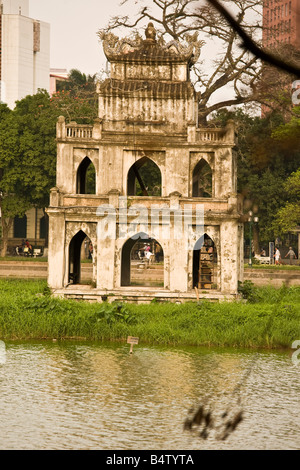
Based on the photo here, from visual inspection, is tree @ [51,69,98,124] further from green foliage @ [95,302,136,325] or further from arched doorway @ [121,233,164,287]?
green foliage @ [95,302,136,325]

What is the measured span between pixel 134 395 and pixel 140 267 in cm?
1962

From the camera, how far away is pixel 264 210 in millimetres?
44750

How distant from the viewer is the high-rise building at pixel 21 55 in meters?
56.1

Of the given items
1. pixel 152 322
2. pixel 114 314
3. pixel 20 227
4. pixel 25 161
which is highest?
pixel 25 161

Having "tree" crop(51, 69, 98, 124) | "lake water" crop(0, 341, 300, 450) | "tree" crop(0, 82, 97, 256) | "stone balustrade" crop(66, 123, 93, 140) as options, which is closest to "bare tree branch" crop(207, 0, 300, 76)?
"lake water" crop(0, 341, 300, 450)

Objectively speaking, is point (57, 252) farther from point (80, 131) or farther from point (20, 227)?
point (20, 227)

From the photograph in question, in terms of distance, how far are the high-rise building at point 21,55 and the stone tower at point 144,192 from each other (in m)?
33.0

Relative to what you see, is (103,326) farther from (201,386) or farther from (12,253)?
(12,253)

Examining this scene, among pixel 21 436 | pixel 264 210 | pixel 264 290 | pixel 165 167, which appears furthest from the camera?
pixel 264 210

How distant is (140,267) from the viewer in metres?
33.8

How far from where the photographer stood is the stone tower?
22312 mm

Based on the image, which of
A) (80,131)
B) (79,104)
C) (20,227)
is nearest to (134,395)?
(80,131)
